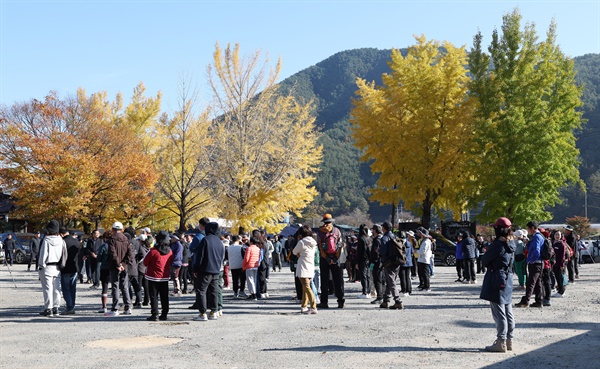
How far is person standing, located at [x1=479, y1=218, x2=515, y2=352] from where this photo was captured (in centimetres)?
904

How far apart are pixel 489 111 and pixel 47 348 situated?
28842 mm

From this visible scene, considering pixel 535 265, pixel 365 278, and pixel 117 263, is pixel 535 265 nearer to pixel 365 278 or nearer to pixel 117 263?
pixel 365 278

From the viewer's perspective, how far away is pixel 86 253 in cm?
1994

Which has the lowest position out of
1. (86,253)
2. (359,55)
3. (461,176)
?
(86,253)

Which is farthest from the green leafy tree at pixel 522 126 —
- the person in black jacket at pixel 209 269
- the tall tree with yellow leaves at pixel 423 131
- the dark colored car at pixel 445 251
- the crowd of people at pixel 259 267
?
the person in black jacket at pixel 209 269

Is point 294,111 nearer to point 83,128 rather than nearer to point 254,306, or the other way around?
point 83,128

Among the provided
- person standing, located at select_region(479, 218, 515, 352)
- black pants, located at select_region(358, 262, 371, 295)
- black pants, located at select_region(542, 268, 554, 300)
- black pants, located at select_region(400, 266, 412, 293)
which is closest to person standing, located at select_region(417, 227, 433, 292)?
black pants, located at select_region(400, 266, 412, 293)

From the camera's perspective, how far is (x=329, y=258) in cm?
1435

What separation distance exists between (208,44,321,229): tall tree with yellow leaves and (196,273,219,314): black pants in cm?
2057

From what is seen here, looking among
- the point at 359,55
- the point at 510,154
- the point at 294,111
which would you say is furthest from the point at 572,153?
the point at 359,55

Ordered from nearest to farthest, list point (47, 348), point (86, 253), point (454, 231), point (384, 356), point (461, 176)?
point (384, 356), point (47, 348), point (86, 253), point (461, 176), point (454, 231)

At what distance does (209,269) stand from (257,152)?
74.5 ft

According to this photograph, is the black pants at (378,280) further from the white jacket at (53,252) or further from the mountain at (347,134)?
the mountain at (347,134)

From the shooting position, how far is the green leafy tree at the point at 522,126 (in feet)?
107
